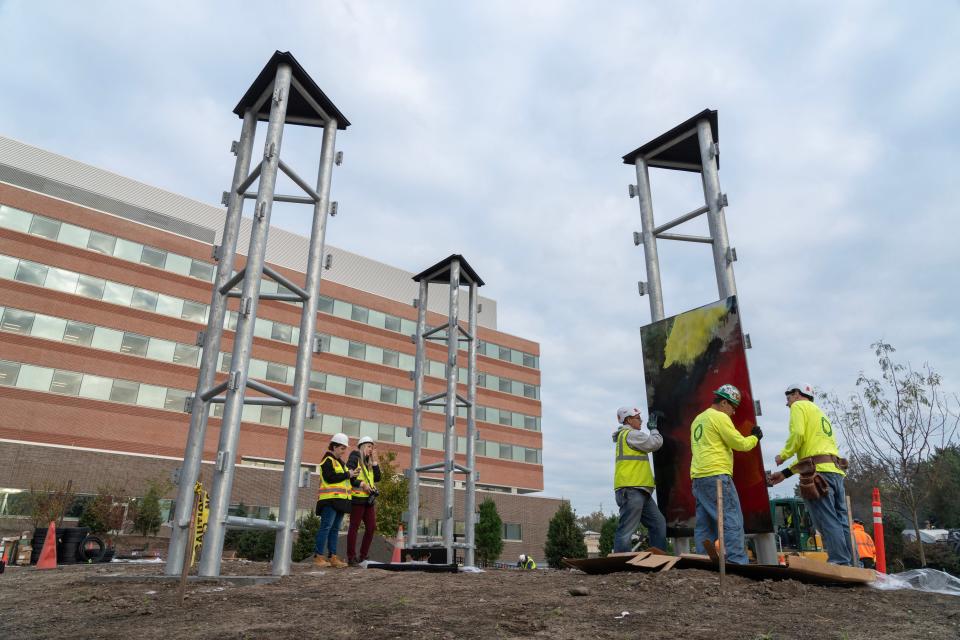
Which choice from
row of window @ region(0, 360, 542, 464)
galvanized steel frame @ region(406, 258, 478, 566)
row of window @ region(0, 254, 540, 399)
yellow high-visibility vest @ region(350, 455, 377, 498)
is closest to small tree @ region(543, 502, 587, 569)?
row of window @ region(0, 254, 540, 399)

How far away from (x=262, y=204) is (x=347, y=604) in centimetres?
463

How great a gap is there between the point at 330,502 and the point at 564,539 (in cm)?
2066

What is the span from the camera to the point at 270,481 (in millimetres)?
35531

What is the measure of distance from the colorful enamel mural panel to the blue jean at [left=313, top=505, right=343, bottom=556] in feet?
15.2

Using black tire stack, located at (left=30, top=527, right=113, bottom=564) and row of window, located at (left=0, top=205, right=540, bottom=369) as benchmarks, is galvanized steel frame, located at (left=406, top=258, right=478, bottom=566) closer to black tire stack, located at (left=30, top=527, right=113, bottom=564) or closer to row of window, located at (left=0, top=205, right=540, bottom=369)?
black tire stack, located at (left=30, top=527, right=113, bottom=564)

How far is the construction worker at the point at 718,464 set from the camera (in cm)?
623

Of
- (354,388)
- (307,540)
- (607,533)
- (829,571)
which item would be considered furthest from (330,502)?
(354,388)

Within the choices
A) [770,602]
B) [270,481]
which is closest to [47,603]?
[770,602]

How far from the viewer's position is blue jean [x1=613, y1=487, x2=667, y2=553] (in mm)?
7145

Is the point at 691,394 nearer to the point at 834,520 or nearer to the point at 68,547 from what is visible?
the point at 834,520

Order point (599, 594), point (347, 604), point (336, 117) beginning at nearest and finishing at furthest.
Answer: point (347, 604)
point (599, 594)
point (336, 117)

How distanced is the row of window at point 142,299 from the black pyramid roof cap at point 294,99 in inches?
774

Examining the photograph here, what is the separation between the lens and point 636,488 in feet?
23.7

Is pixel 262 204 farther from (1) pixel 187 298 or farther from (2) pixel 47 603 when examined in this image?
(1) pixel 187 298
